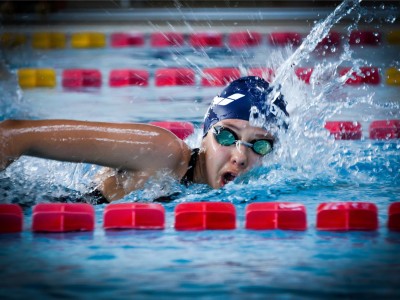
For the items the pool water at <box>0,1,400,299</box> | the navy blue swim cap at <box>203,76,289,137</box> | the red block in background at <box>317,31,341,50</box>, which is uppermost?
the red block in background at <box>317,31,341,50</box>

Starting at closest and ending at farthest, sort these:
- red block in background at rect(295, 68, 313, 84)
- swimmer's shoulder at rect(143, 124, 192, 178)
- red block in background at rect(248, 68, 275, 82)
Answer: swimmer's shoulder at rect(143, 124, 192, 178), red block in background at rect(248, 68, 275, 82), red block in background at rect(295, 68, 313, 84)

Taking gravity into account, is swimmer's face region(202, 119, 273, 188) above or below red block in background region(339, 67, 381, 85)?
below

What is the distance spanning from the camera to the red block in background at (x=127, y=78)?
6.22m

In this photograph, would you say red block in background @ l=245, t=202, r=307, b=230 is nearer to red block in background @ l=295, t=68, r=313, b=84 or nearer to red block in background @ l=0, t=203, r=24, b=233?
red block in background @ l=0, t=203, r=24, b=233

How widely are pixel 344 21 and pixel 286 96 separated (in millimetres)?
4443

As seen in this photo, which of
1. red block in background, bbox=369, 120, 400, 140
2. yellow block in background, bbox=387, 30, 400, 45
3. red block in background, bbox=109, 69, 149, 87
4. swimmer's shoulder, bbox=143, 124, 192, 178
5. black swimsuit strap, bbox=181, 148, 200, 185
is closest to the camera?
swimmer's shoulder, bbox=143, 124, 192, 178

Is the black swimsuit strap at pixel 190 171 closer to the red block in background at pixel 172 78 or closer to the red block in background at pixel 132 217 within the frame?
the red block in background at pixel 132 217

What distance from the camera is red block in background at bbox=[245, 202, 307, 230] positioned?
283 cm

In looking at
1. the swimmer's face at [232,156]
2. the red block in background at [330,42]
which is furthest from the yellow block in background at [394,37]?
the swimmer's face at [232,156]

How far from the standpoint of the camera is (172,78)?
630cm

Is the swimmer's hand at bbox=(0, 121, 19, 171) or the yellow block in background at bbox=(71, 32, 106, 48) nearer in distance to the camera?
the swimmer's hand at bbox=(0, 121, 19, 171)

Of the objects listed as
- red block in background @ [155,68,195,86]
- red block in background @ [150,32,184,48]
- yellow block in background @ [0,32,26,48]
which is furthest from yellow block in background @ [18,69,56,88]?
red block in background @ [150,32,184,48]

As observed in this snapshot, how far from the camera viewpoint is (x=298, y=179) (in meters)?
3.63

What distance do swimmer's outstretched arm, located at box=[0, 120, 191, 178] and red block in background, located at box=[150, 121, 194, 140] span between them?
62.8 inches
